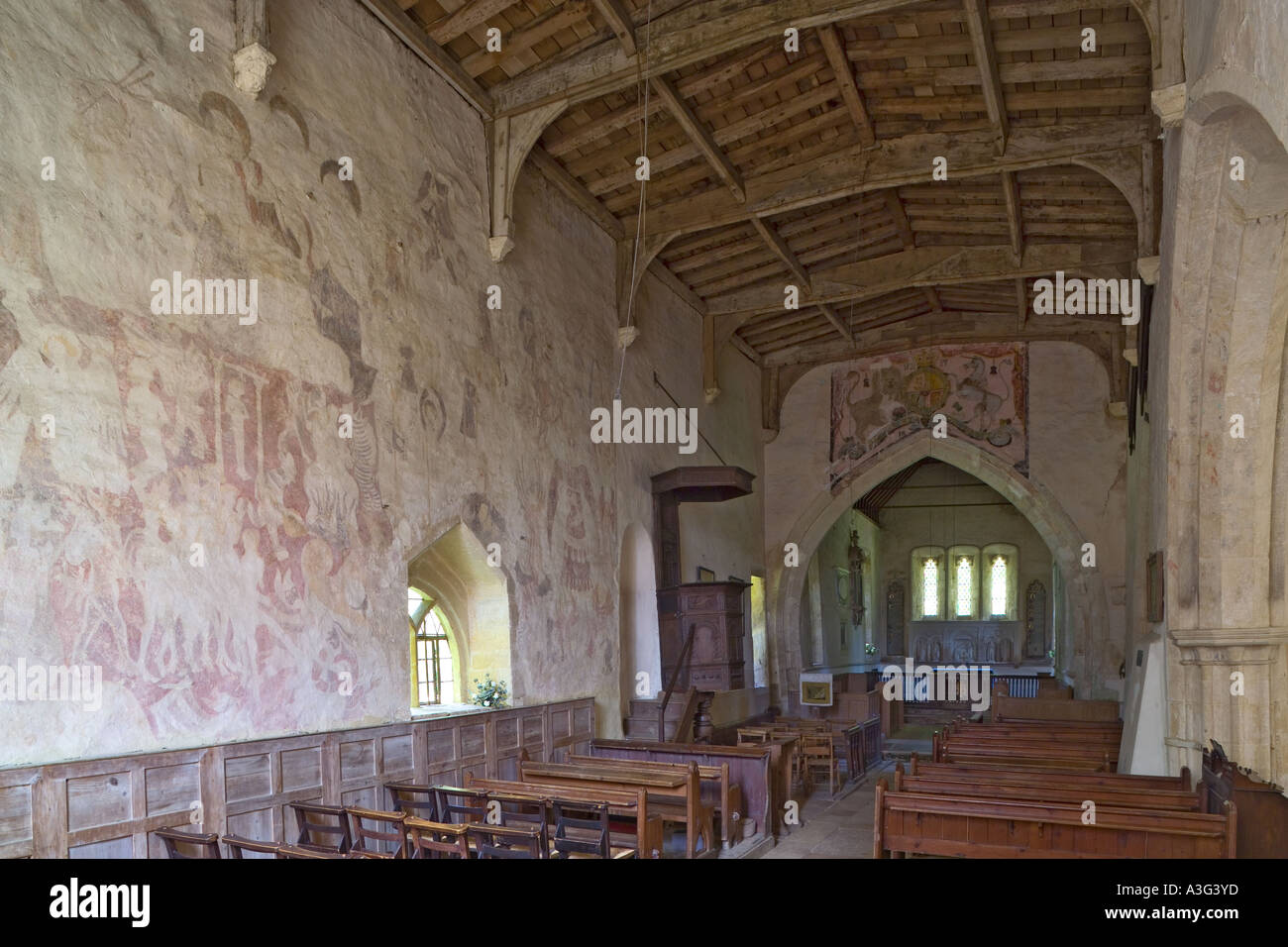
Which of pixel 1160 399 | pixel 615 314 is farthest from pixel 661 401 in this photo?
pixel 1160 399

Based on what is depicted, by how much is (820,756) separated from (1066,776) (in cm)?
481

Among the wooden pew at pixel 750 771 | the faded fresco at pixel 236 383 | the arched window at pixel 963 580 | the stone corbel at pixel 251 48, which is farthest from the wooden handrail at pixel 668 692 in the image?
the arched window at pixel 963 580

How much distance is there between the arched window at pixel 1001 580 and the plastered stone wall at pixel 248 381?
18.1 m

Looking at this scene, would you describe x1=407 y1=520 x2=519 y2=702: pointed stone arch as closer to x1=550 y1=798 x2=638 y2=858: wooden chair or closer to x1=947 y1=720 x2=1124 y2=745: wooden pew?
x1=550 y1=798 x2=638 y2=858: wooden chair

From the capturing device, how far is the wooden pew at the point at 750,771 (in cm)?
835

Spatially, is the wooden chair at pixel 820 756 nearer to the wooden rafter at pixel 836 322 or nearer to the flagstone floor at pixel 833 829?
the flagstone floor at pixel 833 829

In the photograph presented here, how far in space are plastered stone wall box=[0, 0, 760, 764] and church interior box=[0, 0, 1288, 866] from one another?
0.03 m

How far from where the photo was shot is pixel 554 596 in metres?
10.1

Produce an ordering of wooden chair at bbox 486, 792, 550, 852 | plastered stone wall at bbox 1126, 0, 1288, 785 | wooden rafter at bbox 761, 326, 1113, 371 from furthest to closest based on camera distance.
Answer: wooden rafter at bbox 761, 326, 1113, 371 → plastered stone wall at bbox 1126, 0, 1288, 785 → wooden chair at bbox 486, 792, 550, 852

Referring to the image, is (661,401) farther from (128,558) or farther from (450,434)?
(128,558)

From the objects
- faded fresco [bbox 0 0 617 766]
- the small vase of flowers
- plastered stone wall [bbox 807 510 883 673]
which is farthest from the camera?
plastered stone wall [bbox 807 510 883 673]

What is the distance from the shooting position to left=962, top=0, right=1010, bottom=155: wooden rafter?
831cm

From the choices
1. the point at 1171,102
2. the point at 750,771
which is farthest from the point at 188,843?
the point at 1171,102

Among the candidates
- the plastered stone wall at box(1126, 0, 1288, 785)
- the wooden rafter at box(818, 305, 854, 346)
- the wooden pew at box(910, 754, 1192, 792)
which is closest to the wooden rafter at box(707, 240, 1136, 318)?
the wooden rafter at box(818, 305, 854, 346)
